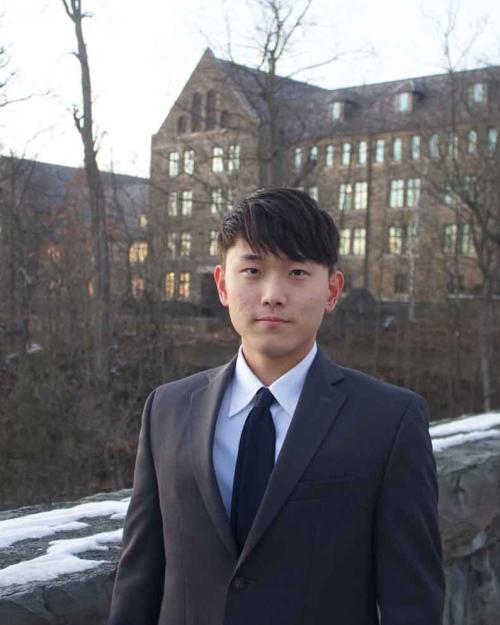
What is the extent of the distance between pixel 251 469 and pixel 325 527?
0.68ft

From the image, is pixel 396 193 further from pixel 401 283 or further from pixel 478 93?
pixel 478 93

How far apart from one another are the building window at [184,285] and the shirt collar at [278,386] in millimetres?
20740

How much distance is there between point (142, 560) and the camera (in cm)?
196

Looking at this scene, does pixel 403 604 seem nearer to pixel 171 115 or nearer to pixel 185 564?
pixel 185 564

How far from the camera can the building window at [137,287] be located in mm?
20422

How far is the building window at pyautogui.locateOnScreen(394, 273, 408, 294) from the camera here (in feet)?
123

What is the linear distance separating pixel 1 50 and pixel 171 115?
17609 mm

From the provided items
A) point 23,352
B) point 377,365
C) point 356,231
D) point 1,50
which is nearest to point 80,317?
point 23,352

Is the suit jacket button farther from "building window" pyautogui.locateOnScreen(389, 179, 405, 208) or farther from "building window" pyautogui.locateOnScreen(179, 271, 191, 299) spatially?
"building window" pyautogui.locateOnScreen(389, 179, 405, 208)

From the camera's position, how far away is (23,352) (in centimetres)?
1705

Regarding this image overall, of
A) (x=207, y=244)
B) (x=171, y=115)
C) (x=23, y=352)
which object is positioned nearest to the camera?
(x=23, y=352)

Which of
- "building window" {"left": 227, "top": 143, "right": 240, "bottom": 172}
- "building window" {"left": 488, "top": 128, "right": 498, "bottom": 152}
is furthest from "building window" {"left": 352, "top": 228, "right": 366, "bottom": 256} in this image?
"building window" {"left": 488, "top": 128, "right": 498, "bottom": 152}

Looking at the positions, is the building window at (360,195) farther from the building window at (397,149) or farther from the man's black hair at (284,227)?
the man's black hair at (284,227)

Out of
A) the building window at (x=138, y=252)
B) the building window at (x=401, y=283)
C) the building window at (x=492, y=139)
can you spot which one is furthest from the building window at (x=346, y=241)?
the building window at (x=138, y=252)
